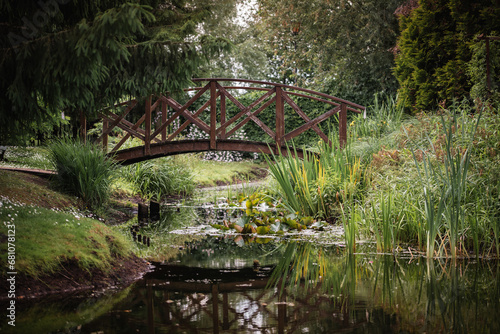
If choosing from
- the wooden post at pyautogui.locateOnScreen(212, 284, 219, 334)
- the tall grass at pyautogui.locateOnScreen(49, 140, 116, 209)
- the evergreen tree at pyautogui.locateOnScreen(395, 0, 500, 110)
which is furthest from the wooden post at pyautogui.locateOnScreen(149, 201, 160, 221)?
the evergreen tree at pyautogui.locateOnScreen(395, 0, 500, 110)

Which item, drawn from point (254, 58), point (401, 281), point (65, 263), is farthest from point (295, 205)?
point (254, 58)

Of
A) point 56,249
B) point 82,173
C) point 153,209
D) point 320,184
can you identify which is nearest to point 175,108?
point 153,209

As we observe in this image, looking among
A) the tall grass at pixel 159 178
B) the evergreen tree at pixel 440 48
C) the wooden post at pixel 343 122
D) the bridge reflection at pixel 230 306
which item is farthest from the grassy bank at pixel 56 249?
the wooden post at pixel 343 122

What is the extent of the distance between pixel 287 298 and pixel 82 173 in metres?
4.43

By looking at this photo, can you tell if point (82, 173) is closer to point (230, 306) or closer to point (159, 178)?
point (159, 178)

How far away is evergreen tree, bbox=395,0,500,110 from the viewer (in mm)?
7836

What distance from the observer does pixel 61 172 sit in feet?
22.6

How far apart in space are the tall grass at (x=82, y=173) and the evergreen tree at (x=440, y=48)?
16.5 feet

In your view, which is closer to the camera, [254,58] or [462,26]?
[462,26]

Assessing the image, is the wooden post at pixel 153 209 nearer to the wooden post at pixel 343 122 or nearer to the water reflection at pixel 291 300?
the water reflection at pixel 291 300

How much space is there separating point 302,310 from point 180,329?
0.71 metres

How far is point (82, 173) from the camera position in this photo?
679cm

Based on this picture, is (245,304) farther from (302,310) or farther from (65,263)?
(65,263)

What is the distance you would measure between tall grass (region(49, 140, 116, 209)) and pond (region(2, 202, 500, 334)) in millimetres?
2364
